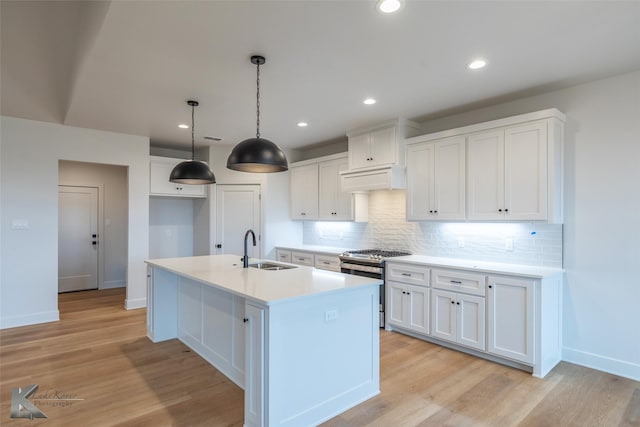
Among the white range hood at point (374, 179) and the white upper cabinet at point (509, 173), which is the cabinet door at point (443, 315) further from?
the white range hood at point (374, 179)

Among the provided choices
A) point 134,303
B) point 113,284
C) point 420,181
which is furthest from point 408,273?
point 113,284

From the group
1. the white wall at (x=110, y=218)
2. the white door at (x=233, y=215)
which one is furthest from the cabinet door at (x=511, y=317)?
the white wall at (x=110, y=218)

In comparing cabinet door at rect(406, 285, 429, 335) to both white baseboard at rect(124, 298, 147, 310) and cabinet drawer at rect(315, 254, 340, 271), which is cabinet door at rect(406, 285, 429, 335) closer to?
cabinet drawer at rect(315, 254, 340, 271)

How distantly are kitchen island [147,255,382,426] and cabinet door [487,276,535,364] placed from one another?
125 cm

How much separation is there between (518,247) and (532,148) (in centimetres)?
100

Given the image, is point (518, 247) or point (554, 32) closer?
point (554, 32)

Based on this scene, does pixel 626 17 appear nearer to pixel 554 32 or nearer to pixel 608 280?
pixel 554 32

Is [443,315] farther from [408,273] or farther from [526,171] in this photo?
[526,171]

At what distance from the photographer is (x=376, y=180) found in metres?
4.31

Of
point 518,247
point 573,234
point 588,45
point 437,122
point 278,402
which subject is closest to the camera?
point 278,402

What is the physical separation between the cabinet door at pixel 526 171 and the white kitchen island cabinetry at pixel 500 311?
22.0 inches

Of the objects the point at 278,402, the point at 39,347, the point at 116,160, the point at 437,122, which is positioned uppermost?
the point at 437,122

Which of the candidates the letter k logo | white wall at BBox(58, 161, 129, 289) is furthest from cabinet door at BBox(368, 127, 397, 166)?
white wall at BBox(58, 161, 129, 289)

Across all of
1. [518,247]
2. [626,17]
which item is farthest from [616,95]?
[518,247]
